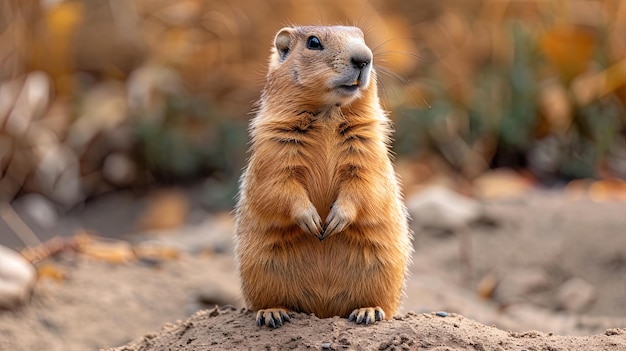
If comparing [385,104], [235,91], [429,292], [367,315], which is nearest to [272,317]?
[367,315]

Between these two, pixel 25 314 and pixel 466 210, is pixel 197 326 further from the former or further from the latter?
pixel 466 210

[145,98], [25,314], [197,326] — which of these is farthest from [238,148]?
[197,326]

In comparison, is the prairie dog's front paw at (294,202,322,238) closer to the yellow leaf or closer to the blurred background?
the blurred background

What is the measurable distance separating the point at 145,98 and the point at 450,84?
9.37 ft

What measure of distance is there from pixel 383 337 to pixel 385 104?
4.42 metres

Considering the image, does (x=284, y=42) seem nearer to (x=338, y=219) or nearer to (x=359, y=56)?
(x=359, y=56)

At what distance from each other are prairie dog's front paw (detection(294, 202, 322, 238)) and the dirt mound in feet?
1.19

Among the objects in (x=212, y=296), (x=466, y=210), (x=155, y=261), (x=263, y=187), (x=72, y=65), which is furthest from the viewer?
(x=72, y=65)

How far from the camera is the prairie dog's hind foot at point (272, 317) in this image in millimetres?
3610

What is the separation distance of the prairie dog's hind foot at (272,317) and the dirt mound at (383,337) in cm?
3

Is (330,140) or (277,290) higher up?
(330,140)

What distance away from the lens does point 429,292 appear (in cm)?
609

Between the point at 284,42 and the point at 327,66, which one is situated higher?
the point at 284,42

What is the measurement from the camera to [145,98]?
27.9ft
